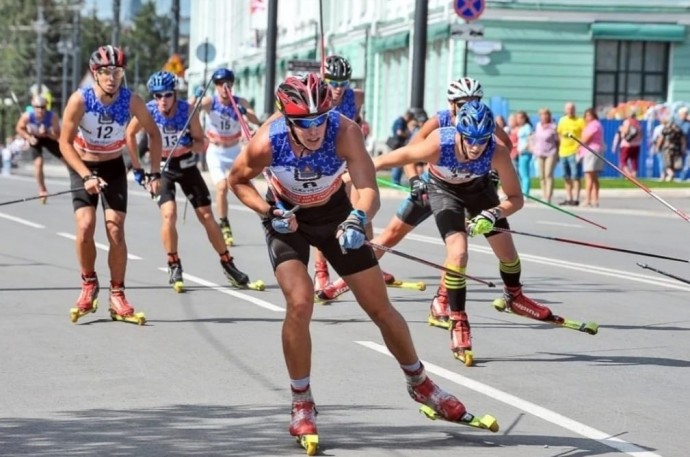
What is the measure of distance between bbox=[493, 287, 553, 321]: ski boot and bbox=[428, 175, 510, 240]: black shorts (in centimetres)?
67

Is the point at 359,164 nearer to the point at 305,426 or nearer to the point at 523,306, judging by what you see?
the point at 305,426

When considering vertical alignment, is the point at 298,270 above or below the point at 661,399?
above

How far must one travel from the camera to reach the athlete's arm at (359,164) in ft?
25.3

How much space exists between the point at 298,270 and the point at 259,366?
2.16 metres

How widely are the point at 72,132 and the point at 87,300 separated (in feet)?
4.02

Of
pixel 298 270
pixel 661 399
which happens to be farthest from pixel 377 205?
pixel 661 399

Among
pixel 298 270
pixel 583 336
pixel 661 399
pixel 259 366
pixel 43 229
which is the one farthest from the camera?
pixel 43 229

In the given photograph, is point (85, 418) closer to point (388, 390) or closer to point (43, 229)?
point (388, 390)

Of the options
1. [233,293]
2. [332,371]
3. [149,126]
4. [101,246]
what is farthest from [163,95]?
[332,371]

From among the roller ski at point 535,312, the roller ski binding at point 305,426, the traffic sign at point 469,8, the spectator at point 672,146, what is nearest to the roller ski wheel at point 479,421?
the roller ski binding at point 305,426

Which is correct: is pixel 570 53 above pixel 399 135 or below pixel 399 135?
above

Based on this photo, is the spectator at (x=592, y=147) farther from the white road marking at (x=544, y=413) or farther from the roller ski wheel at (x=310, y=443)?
the roller ski wheel at (x=310, y=443)

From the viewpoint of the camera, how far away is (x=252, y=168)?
786cm

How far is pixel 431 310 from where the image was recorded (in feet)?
38.8
